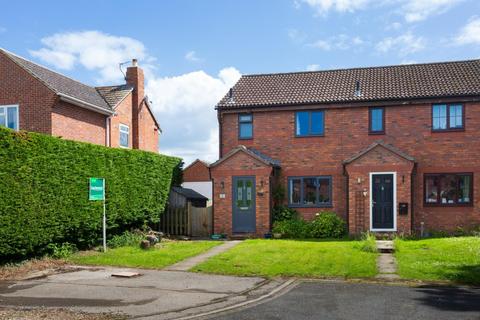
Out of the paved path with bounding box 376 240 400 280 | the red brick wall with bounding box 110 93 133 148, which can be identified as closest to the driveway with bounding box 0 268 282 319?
the paved path with bounding box 376 240 400 280

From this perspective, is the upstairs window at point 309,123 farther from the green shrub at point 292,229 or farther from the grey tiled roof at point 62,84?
the grey tiled roof at point 62,84

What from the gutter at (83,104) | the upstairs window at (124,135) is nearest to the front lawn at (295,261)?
the gutter at (83,104)

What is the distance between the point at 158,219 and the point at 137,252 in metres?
5.17

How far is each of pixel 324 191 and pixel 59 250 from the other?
38.1 ft

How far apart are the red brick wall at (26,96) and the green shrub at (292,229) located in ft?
34.9

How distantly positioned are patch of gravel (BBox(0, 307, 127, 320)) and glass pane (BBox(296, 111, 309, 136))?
625 inches

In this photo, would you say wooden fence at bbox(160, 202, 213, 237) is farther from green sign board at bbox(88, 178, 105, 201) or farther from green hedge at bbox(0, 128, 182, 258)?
green sign board at bbox(88, 178, 105, 201)

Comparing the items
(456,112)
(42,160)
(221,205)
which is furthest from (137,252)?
(456,112)

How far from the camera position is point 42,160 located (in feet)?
49.9

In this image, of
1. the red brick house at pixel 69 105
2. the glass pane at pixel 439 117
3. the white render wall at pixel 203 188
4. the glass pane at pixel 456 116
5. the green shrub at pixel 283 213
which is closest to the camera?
the glass pane at pixel 456 116

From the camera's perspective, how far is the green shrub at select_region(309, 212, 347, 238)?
2194 cm

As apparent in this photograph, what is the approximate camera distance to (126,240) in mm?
19547

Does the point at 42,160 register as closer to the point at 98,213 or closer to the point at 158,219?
the point at 98,213

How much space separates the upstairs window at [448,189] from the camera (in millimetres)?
21891
